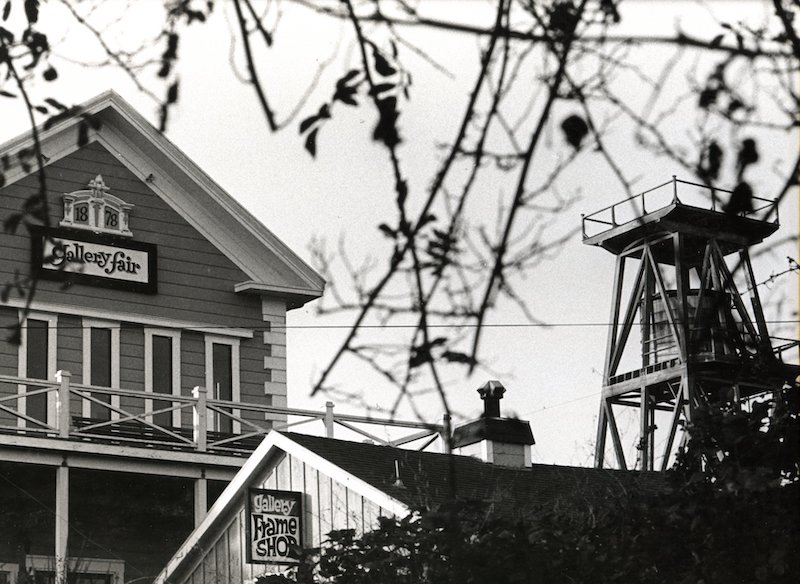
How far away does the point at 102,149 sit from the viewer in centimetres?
1991

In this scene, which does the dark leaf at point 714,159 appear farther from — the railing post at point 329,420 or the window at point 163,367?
the window at point 163,367

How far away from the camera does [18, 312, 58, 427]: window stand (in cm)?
1827

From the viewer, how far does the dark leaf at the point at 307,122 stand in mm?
4262

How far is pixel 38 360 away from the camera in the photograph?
61.1 ft

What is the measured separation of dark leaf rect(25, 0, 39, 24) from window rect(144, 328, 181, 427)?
14554 millimetres

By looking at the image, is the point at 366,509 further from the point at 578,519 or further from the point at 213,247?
the point at 213,247

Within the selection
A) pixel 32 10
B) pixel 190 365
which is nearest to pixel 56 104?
pixel 32 10

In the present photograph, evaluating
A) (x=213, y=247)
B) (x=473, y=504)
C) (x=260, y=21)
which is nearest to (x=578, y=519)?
(x=473, y=504)

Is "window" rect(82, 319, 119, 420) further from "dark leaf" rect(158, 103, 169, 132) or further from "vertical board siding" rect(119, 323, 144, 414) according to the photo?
"dark leaf" rect(158, 103, 169, 132)

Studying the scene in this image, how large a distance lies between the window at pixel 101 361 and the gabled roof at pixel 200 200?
7.11 ft

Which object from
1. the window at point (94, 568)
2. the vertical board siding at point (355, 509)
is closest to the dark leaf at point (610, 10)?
the vertical board siding at point (355, 509)

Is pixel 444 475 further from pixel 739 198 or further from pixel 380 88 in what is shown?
pixel 380 88

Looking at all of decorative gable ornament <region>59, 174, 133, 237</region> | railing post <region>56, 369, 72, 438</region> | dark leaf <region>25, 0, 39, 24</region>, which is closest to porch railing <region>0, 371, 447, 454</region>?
railing post <region>56, 369, 72, 438</region>

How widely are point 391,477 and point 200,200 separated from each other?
7149mm
